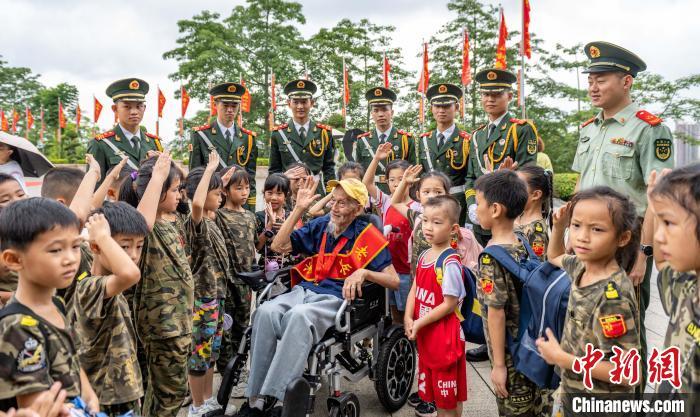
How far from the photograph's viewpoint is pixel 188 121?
2141 cm

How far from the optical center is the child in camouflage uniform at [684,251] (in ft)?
4.98

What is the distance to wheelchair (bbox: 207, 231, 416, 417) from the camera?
2.88m

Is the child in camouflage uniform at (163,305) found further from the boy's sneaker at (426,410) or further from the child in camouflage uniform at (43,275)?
the boy's sneaker at (426,410)

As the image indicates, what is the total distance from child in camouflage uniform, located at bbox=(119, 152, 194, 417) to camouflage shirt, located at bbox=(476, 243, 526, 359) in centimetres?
154

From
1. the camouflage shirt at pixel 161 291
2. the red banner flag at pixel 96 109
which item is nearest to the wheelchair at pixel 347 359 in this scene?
the camouflage shirt at pixel 161 291

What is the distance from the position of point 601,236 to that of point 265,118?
19750 millimetres

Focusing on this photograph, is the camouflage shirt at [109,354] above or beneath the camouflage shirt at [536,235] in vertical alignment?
beneath

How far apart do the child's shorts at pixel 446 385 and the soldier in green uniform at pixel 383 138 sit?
3068mm

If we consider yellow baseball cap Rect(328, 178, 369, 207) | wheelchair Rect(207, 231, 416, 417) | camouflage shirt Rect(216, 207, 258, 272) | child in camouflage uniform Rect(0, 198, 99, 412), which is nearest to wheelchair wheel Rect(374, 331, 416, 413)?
wheelchair Rect(207, 231, 416, 417)

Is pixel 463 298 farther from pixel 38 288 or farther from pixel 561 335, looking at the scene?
pixel 38 288

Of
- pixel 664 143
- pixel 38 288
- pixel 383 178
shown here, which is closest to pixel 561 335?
pixel 664 143

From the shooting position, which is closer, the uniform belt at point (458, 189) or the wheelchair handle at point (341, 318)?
the wheelchair handle at point (341, 318)

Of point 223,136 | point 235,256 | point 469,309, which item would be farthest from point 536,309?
point 223,136

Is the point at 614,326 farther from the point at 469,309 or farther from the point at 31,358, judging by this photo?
the point at 31,358
